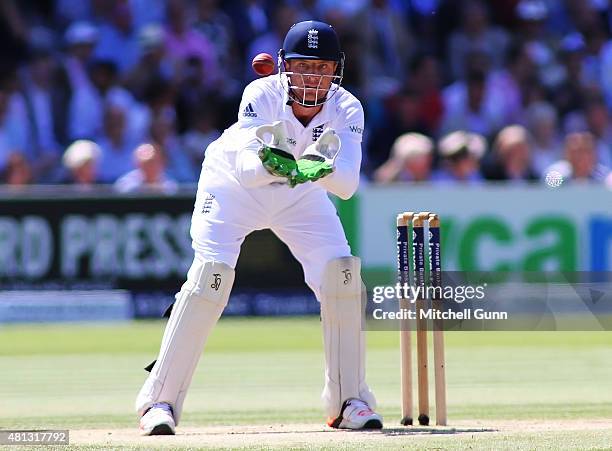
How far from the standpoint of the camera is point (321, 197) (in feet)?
21.1

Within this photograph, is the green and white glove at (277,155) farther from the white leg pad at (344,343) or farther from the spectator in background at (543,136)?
the spectator in background at (543,136)

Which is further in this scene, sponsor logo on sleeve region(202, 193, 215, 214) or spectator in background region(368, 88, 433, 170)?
spectator in background region(368, 88, 433, 170)

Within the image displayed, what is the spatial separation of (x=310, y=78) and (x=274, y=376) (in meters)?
3.39

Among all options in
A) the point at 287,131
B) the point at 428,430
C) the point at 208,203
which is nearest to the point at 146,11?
the point at 208,203

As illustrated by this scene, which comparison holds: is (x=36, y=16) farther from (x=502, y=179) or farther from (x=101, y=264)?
(x=502, y=179)

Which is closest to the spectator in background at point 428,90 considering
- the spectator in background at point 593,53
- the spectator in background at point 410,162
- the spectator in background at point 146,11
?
the spectator in background at point 410,162

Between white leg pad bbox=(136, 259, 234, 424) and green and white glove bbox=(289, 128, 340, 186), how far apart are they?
0.68 metres

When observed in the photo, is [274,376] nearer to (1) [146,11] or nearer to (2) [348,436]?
(2) [348,436]

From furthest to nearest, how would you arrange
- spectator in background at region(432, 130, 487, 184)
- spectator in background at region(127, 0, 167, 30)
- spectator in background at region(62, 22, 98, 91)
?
1. spectator in background at region(127, 0, 167, 30)
2. spectator in background at region(62, 22, 98, 91)
3. spectator in background at region(432, 130, 487, 184)

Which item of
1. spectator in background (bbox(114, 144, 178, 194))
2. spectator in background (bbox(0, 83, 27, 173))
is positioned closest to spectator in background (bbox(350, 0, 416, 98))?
spectator in background (bbox(114, 144, 178, 194))

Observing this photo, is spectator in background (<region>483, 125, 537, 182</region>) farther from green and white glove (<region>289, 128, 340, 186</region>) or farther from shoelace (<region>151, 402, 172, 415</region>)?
shoelace (<region>151, 402, 172, 415</region>)

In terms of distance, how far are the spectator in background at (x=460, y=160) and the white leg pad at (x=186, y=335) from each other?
6898 millimetres

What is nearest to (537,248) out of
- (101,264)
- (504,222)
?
(504,222)

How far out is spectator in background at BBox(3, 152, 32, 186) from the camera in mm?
12922
